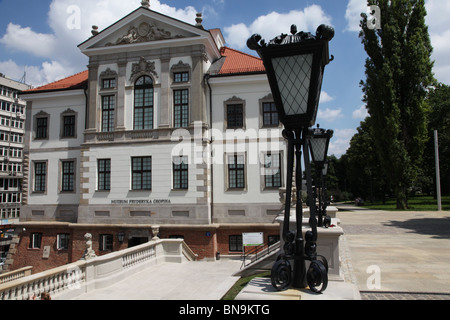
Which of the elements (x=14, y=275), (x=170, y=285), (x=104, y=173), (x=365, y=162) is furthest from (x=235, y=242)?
(x=365, y=162)

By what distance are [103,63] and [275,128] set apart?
13.4m

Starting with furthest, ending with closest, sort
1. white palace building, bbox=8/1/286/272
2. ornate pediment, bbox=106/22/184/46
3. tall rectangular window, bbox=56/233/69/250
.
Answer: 1. tall rectangular window, bbox=56/233/69/250
2. ornate pediment, bbox=106/22/184/46
3. white palace building, bbox=8/1/286/272

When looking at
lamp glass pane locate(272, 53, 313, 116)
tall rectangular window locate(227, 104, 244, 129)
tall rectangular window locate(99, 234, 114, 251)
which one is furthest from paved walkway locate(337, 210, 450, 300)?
tall rectangular window locate(99, 234, 114, 251)

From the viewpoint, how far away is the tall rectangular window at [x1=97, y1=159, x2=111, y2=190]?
24234 millimetres

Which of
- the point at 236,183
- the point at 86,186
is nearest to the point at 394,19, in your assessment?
the point at 236,183

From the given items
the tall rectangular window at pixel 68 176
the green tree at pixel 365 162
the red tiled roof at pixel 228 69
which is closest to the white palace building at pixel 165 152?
the red tiled roof at pixel 228 69

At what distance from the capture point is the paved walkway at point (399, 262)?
748 centimetres

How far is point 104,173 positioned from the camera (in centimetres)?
2430

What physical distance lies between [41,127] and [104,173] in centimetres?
735

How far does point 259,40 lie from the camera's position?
3.56 m

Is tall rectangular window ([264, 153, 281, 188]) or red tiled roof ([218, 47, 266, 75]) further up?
red tiled roof ([218, 47, 266, 75])

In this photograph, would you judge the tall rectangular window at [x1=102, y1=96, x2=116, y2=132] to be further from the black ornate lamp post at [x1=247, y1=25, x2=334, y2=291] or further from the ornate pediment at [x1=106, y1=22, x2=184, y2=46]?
the black ornate lamp post at [x1=247, y1=25, x2=334, y2=291]

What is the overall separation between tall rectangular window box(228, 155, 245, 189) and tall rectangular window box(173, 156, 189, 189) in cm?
296

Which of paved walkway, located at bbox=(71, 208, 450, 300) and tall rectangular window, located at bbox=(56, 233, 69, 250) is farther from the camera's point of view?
tall rectangular window, located at bbox=(56, 233, 69, 250)
